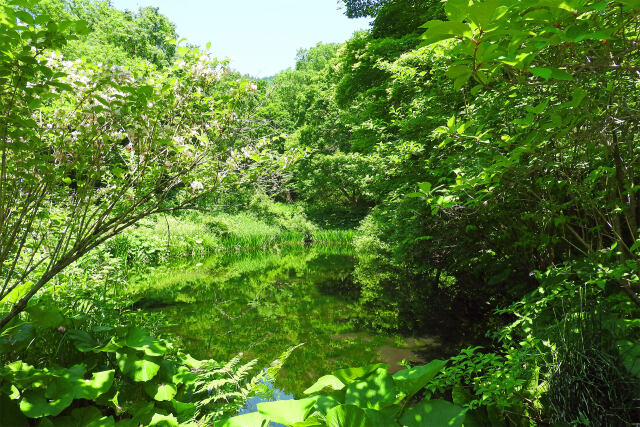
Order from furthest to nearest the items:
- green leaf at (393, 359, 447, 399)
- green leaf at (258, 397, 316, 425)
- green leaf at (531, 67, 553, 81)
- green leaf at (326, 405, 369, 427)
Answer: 1. green leaf at (393, 359, 447, 399)
2. green leaf at (258, 397, 316, 425)
3. green leaf at (326, 405, 369, 427)
4. green leaf at (531, 67, 553, 81)

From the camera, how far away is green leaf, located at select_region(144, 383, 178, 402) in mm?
2418

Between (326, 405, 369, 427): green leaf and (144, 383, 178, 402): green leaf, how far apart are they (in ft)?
5.61

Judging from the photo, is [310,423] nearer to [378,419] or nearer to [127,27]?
[378,419]

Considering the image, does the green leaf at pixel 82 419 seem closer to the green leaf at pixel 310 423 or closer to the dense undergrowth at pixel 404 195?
the dense undergrowth at pixel 404 195

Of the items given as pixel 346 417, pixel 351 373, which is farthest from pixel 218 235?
pixel 346 417

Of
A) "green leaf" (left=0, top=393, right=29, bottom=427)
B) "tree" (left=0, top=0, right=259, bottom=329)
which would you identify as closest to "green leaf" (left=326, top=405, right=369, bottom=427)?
"tree" (left=0, top=0, right=259, bottom=329)

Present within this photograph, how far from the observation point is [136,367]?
7.86 feet

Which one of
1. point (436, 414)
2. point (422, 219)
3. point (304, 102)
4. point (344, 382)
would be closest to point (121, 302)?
point (344, 382)

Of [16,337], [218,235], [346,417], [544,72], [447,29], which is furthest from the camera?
[218,235]

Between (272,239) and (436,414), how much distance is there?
1593 centimetres

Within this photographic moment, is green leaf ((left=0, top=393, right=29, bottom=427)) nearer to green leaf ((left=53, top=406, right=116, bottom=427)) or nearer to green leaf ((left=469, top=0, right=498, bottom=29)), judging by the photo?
green leaf ((left=53, top=406, right=116, bottom=427))

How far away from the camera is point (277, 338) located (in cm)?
543

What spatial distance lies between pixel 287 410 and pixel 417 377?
60 cm

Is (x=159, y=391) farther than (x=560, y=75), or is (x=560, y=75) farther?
(x=159, y=391)
